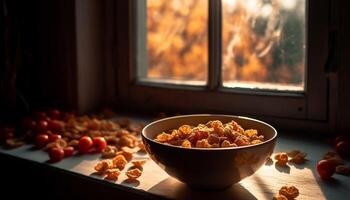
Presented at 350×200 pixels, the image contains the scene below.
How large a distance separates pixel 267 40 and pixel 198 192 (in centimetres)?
51

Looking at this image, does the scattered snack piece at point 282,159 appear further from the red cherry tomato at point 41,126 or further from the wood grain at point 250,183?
the red cherry tomato at point 41,126

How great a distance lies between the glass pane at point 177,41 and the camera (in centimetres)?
117

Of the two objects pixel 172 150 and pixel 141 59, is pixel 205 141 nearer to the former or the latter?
pixel 172 150

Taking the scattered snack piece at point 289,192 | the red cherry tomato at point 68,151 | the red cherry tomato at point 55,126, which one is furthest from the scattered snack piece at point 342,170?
the red cherry tomato at point 55,126

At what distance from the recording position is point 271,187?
0.68m

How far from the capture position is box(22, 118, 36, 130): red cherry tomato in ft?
3.30

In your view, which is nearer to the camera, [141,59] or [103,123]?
[103,123]

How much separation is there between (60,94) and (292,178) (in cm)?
70

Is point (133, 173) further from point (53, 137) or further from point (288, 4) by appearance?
point (288, 4)

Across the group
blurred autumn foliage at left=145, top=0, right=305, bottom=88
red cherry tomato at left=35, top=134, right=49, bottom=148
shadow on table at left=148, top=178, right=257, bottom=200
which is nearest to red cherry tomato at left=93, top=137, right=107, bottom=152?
red cherry tomato at left=35, top=134, right=49, bottom=148

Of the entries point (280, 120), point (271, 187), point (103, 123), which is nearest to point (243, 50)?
point (280, 120)

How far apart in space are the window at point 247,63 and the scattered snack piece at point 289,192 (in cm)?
33

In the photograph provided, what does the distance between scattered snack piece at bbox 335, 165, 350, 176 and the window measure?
22cm

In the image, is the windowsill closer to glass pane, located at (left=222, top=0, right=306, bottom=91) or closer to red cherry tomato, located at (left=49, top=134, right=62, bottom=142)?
red cherry tomato, located at (left=49, top=134, right=62, bottom=142)
